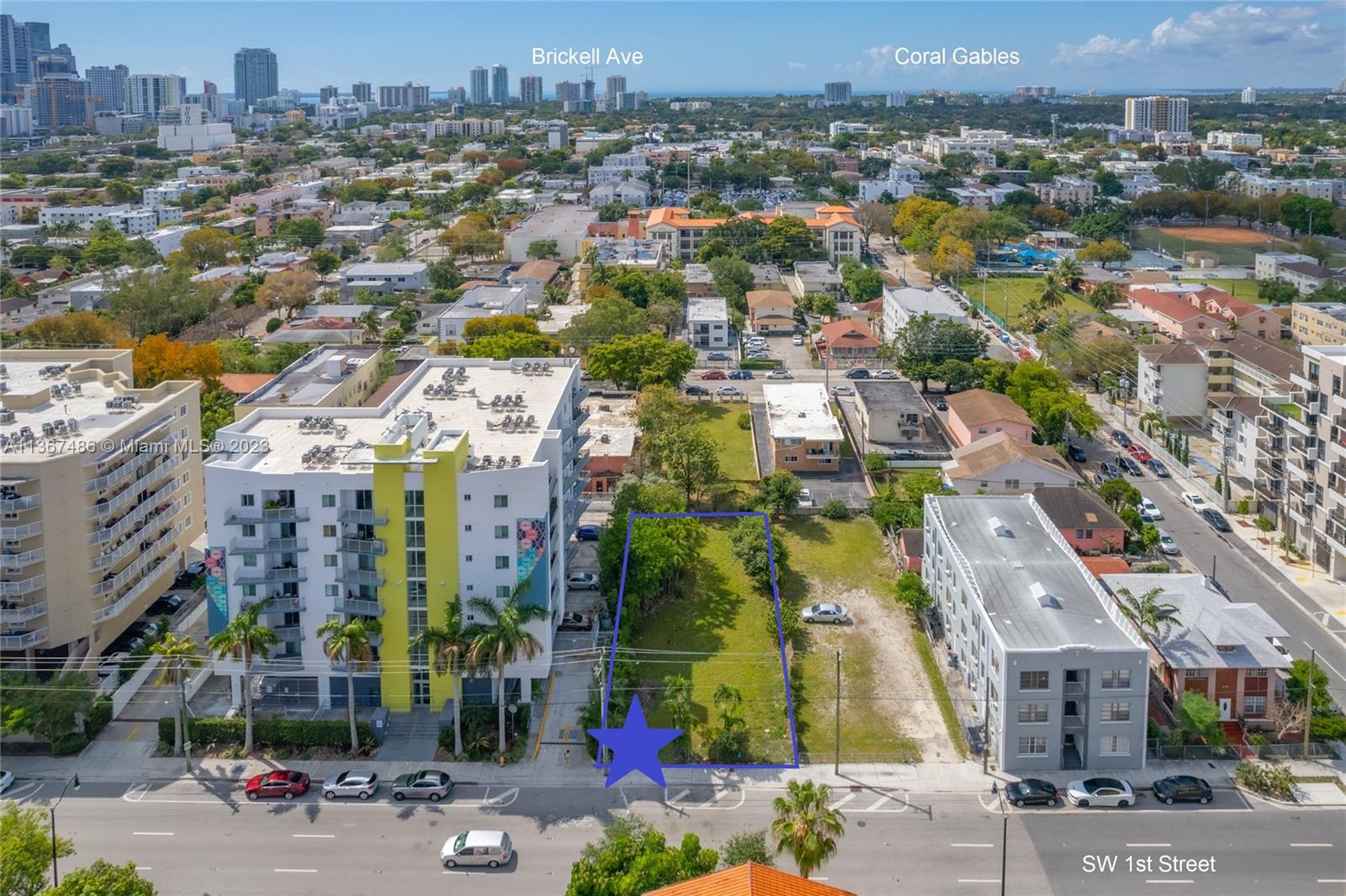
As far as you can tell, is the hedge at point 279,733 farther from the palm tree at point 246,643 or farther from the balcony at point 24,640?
the balcony at point 24,640

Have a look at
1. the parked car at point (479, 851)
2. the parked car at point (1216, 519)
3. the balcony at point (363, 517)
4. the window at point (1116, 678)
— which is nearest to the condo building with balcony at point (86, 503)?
the balcony at point (363, 517)

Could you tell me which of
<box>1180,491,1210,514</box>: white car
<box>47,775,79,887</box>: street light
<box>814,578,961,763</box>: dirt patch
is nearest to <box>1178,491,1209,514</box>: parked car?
<box>1180,491,1210,514</box>: white car

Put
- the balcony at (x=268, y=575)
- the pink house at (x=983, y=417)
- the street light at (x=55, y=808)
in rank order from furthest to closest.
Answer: the pink house at (x=983, y=417) < the balcony at (x=268, y=575) < the street light at (x=55, y=808)

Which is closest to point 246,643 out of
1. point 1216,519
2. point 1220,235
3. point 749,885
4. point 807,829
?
point 807,829

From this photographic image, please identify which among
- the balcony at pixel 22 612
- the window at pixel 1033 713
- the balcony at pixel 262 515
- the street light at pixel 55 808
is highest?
the balcony at pixel 262 515

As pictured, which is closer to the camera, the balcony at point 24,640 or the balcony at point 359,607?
the balcony at point 359,607

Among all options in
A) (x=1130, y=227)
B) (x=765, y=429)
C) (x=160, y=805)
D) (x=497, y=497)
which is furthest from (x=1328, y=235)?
(x=160, y=805)
